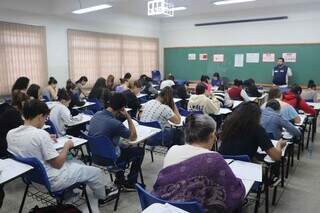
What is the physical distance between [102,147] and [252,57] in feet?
26.2

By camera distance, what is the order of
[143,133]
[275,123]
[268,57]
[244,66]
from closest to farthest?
[143,133] → [275,123] → [268,57] → [244,66]

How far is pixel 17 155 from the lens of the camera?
7.88 ft

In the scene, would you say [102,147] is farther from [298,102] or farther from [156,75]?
[156,75]

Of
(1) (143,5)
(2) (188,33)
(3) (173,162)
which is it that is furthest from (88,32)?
(3) (173,162)

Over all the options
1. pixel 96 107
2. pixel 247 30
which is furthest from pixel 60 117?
pixel 247 30

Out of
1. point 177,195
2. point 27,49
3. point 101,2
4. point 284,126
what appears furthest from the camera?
point 27,49

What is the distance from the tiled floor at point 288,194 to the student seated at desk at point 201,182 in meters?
1.62

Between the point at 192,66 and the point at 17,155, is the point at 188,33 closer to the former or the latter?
the point at 192,66

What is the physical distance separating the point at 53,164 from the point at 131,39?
8.56 metres

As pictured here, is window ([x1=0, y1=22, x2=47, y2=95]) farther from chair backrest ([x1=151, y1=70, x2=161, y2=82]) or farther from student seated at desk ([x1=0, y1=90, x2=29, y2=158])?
chair backrest ([x1=151, y1=70, x2=161, y2=82])

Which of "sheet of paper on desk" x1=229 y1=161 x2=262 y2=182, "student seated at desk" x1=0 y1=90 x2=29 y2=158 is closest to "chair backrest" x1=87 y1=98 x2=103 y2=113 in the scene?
"student seated at desk" x1=0 y1=90 x2=29 y2=158

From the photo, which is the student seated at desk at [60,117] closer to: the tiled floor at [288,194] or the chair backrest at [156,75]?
the tiled floor at [288,194]

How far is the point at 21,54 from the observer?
23.8 feet

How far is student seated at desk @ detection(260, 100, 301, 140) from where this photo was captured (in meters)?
3.59
